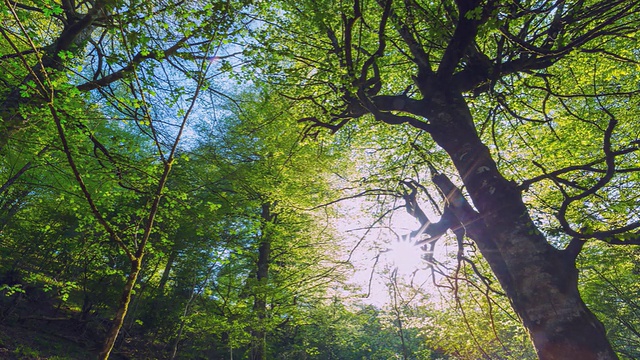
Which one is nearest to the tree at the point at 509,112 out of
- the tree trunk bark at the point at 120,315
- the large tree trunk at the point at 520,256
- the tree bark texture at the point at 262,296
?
the large tree trunk at the point at 520,256

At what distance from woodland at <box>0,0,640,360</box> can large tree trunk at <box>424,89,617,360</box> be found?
0.05 feet

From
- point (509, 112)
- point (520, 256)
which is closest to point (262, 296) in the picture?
point (520, 256)

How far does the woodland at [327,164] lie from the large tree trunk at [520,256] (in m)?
0.01

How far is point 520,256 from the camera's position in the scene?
2389mm

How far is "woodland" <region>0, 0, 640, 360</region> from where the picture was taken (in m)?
2.49

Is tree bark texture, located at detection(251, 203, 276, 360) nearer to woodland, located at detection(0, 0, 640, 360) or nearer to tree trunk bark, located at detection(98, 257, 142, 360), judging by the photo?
woodland, located at detection(0, 0, 640, 360)

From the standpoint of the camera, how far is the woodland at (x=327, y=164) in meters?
2.49

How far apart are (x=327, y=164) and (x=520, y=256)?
6331 mm

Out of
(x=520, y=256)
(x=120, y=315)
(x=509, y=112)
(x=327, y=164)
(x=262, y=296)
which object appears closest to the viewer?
(x=120, y=315)

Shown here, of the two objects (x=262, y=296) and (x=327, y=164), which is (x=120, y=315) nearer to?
(x=262, y=296)

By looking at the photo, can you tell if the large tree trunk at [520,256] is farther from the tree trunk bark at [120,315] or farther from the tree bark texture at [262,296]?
the tree bark texture at [262,296]

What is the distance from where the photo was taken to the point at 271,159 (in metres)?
8.84

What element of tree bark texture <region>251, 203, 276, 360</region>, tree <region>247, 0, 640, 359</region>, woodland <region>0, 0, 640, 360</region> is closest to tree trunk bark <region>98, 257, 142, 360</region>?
woodland <region>0, 0, 640, 360</region>

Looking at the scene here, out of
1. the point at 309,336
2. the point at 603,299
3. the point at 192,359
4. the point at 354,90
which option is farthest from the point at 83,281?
the point at 603,299
